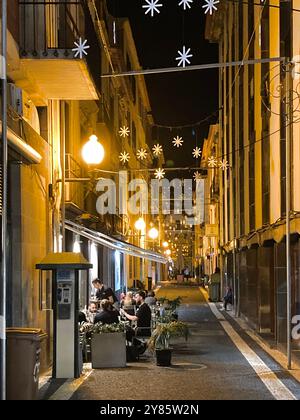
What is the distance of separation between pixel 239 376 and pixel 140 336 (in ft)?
16.6

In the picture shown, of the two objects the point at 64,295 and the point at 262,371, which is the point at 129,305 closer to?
the point at 262,371

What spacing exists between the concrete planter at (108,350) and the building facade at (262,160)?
13.0 ft

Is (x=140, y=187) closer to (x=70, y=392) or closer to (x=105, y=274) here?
(x=105, y=274)

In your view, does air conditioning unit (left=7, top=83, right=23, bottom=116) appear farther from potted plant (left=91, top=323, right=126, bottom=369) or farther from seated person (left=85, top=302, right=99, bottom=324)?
seated person (left=85, top=302, right=99, bottom=324)

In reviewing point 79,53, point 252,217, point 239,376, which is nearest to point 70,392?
point 239,376

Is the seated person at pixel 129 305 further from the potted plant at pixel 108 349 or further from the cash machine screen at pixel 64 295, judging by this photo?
the cash machine screen at pixel 64 295

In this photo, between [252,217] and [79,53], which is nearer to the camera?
[79,53]

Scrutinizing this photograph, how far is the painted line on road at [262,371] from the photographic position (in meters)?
10.8

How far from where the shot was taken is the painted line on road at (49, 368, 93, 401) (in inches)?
420

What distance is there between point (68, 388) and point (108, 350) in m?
2.26

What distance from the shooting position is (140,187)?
46.0 metres

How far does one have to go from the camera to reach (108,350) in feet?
44.6

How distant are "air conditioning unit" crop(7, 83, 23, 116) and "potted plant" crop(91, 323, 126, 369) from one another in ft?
14.9

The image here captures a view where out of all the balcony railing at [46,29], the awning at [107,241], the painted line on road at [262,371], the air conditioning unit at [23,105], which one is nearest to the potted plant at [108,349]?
the painted line on road at [262,371]
